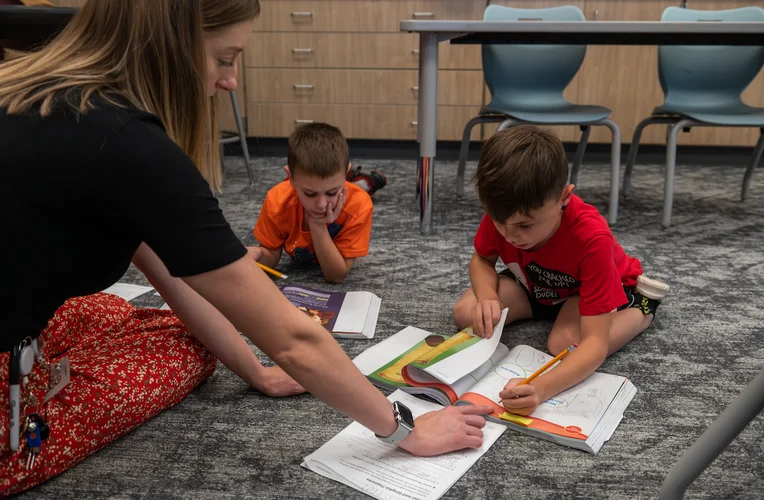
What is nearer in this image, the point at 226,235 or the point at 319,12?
the point at 226,235

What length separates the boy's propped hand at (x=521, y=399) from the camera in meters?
1.14

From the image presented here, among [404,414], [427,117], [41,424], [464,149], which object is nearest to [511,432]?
[404,414]

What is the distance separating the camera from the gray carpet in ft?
3.30

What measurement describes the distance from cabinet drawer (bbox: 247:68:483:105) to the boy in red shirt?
2285 mm

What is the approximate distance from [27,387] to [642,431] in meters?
0.99

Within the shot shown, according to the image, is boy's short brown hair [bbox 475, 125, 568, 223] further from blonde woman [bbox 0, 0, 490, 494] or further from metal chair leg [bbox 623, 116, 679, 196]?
metal chair leg [bbox 623, 116, 679, 196]

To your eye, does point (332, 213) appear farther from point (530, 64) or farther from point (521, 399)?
point (530, 64)

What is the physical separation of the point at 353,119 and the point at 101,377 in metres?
2.92

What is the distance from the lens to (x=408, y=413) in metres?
1.02

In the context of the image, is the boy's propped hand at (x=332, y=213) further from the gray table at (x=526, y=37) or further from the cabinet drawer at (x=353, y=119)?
the cabinet drawer at (x=353, y=119)

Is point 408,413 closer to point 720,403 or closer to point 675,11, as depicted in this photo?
point 720,403

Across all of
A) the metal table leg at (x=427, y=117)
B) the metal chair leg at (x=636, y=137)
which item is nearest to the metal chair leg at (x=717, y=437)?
the metal table leg at (x=427, y=117)

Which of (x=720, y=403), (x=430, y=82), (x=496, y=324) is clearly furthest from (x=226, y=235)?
(x=430, y=82)

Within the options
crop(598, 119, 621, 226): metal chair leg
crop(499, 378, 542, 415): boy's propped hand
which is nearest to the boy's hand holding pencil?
crop(499, 378, 542, 415): boy's propped hand
